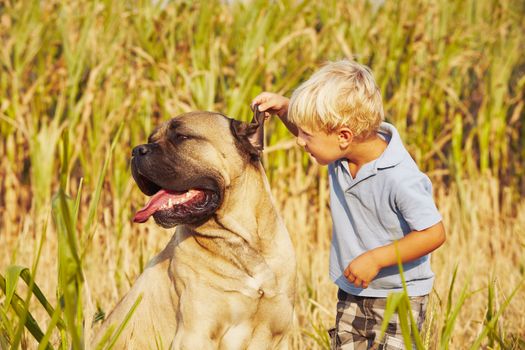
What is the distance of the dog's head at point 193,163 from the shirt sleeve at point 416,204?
2.31 feet

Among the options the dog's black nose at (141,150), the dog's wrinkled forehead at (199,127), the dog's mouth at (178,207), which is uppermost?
the dog's wrinkled forehead at (199,127)

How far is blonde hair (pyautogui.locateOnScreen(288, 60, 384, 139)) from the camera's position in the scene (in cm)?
294

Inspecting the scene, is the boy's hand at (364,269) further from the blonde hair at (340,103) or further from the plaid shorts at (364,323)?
the blonde hair at (340,103)

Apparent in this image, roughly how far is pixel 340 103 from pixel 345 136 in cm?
15

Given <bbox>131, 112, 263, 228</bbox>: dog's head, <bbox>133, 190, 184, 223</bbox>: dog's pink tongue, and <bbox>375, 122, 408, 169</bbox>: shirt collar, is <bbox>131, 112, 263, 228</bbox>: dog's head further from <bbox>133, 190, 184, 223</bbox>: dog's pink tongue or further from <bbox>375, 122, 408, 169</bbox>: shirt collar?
<bbox>375, 122, 408, 169</bbox>: shirt collar

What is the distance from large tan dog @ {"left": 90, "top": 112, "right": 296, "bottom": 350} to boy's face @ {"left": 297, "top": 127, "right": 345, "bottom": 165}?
26 cm

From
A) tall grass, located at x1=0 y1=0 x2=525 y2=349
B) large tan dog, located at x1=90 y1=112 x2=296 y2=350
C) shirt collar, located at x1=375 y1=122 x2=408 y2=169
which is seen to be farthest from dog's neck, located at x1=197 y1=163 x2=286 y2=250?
tall grass, located at x1=0 y1=0 x2=525 y2=349

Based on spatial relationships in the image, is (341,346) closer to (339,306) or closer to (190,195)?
(339,306)

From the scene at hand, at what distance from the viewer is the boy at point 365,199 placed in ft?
9.26

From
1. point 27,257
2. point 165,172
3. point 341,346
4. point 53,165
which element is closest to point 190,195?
point 165,172

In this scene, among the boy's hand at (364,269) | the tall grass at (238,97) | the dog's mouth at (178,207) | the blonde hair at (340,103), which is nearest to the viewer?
the boy's hand at (364,269)

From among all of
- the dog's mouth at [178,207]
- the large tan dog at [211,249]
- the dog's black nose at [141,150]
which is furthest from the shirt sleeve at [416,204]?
the dog's black nose at [141,150]

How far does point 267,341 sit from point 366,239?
0.61 metres

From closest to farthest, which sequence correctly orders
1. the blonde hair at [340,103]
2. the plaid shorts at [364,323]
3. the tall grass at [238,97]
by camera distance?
the blonde hair at [340,103] < the plaid shorts at [364,323] < the tall grass at [238,97]
